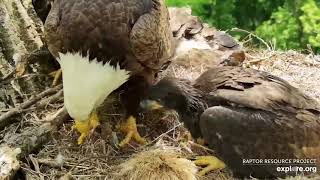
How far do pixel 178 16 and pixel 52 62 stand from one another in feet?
3.81

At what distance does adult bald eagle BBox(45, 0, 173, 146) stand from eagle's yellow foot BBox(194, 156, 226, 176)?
53 cm

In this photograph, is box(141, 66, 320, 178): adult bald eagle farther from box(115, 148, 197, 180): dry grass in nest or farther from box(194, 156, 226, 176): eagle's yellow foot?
box(115, 148, 197, 180): dry grass in nest

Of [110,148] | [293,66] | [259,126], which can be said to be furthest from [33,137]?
[293,66]

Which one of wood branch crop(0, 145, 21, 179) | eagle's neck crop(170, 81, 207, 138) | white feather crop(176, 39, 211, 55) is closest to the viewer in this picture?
wood branch crop(0, 145, 21, 179)

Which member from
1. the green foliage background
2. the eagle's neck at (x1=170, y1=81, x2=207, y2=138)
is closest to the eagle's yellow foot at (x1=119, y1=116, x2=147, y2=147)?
the eagle's neck at (x1=170, y1=81, x2=207, y2=138)

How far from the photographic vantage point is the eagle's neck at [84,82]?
3.50 metres

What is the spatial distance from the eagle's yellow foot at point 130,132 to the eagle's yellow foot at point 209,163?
1.46 feet

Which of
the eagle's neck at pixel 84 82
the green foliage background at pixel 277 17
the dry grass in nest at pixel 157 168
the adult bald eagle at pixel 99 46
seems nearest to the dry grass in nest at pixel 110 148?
the dry grass in nest at pixel 157 168

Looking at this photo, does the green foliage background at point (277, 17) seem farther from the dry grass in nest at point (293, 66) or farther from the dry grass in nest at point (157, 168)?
the dry grass in nest at point (157, 168)

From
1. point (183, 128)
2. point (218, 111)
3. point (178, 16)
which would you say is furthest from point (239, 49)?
point (218, 111)

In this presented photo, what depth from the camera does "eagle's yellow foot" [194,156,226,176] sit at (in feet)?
12.1

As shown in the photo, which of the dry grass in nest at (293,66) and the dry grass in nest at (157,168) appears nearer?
the dry grass in nest at (157,168)

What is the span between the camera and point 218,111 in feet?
11.6

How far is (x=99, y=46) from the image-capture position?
11.8 ft
